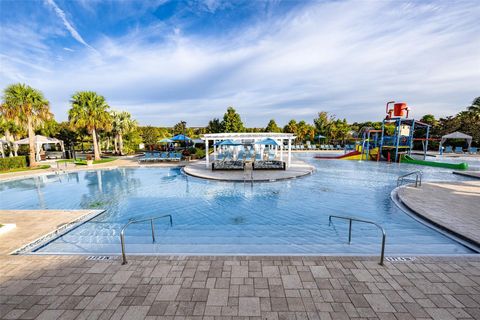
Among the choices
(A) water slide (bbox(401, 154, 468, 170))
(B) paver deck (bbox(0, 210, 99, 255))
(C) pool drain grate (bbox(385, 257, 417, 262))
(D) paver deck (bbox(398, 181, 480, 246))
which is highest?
(A) water slide (bbox(401, 154, 468, 170))

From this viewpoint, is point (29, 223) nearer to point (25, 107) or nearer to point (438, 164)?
point (25, 107)

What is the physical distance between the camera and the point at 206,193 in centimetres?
1046

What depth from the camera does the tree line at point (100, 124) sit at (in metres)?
17.7

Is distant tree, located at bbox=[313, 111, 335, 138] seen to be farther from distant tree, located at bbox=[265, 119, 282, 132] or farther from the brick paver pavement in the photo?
the brick paver pavement

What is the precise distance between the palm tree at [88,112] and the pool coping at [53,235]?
17.9 meters

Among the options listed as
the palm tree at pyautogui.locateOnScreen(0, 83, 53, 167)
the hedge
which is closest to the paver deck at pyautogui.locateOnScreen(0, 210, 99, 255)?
the palm tree at pyautogui.locateOnScreen(0, 83, 53, 167)

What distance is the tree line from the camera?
17703mm

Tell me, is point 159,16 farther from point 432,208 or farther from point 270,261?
point 432,208

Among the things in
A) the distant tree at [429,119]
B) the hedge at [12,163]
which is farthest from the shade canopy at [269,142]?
the distant tree at [429,119]

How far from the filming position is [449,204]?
7953mm

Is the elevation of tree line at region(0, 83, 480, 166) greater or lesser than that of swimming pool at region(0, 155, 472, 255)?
greater

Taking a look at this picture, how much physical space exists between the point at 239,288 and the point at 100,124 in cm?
2456

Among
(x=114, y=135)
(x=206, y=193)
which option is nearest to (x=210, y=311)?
(x=206, y=193)

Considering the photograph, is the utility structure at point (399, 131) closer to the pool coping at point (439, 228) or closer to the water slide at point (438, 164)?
the water slide at point (438, 164)
